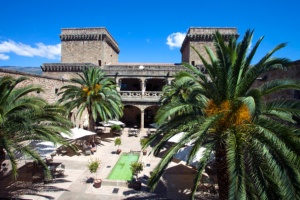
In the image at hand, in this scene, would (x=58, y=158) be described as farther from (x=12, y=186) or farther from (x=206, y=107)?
(x=206, y=107)

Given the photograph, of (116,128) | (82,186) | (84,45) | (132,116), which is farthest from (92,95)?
(84,45)

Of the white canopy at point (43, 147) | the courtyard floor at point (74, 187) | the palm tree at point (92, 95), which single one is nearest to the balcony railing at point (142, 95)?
the palm tree at point (92, 95)

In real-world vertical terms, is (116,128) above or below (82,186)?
above

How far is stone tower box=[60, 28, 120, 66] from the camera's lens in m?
33.7

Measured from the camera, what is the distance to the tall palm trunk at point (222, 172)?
6914mm

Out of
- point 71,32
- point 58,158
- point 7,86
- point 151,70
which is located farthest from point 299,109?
point 71,32

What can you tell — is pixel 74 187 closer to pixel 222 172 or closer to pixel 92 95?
pixel 222 172

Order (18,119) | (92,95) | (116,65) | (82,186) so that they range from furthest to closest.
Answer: (116,65) < (92,95) < (82,186) < (18,119)

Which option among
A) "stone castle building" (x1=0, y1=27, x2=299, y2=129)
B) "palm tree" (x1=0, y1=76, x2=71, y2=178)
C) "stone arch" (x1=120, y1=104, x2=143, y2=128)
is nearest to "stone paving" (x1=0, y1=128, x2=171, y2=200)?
"palm tree" (x1=0, y1=76, x2=71, y2=178)

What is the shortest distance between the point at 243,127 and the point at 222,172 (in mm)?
1780

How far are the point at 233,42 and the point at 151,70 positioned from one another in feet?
73.1

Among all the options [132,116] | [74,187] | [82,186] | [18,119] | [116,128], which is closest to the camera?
[18,119]

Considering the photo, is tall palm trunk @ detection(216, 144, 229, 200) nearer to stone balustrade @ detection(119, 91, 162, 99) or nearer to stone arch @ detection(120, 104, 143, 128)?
stone balustrade @ detection(119, 91, 162, 99)

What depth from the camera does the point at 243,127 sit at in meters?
6.24
